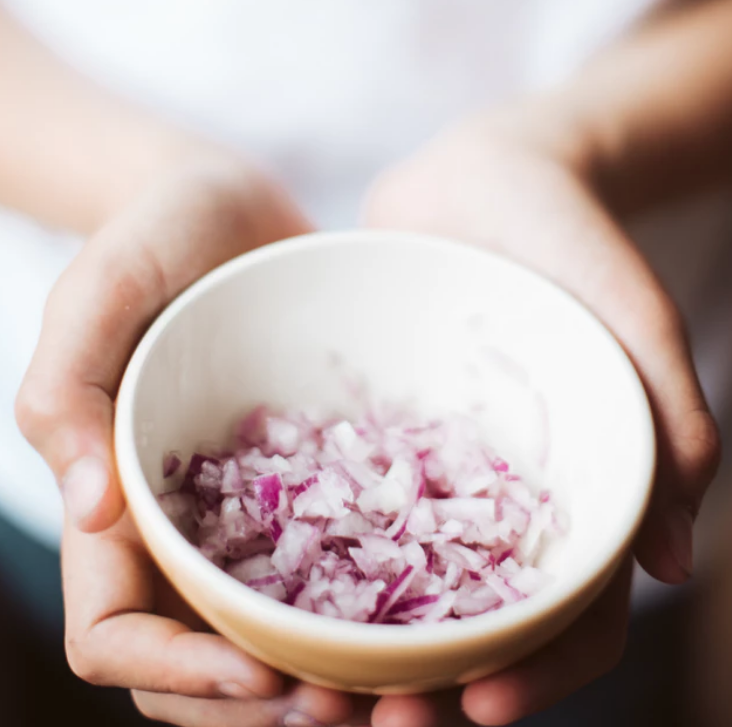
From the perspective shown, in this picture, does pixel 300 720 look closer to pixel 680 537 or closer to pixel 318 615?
pixel 318 615

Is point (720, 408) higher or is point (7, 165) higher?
point (7, 165)

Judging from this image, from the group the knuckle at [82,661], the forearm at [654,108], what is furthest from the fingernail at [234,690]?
the forearm at [654,108]

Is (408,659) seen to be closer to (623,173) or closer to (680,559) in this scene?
(680,559)

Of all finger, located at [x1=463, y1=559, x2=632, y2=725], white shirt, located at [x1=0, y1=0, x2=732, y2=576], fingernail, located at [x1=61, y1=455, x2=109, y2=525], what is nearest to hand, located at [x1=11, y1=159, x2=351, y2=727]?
fingernail, located at [x1=61, y1=455, x2=109, y2=525]

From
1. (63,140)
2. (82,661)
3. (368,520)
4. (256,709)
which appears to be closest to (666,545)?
(368,520)

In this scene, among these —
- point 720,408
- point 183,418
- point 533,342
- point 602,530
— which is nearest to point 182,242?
→ point 183,418

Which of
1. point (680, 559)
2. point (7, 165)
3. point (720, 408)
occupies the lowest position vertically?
point (720, 408)

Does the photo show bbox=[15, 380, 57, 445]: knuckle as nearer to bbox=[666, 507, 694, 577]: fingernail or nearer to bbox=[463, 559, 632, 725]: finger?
bbox=[463, 559, 632, 725]: finger
